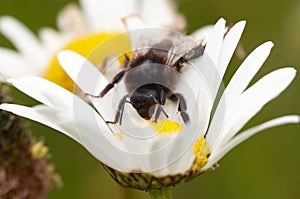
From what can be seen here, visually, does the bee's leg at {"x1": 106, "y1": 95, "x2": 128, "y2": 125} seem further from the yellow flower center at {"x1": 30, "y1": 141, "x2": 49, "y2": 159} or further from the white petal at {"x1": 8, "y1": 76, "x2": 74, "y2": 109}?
the yellow flower center at {"x1": 30, "y1": 141, "x2": 49, "y2": 159}

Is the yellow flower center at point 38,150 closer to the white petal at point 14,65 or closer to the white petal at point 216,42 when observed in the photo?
the white petal at point 14,65

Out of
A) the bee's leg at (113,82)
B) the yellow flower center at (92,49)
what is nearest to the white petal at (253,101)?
the bee's leg at (113,82)

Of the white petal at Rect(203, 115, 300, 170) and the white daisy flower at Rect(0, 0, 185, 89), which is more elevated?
the white petal at Rect(203, 115, 300, 170)

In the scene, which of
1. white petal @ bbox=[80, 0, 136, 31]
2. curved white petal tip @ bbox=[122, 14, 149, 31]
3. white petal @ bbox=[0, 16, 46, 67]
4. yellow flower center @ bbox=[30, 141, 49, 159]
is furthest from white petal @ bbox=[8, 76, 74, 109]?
white petal @ bbox=[80, 0, 136, 31]

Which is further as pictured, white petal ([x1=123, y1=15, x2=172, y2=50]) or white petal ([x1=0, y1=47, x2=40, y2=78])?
white petal ([x1=0, y1=47, x2=40, y2=78])

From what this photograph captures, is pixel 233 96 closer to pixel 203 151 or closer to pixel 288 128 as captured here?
pixel 203 151

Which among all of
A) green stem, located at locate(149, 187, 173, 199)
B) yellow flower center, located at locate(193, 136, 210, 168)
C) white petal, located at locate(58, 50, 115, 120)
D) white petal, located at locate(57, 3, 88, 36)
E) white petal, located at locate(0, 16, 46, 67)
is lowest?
white petal, located at locate(0, 16, 46, 67)
